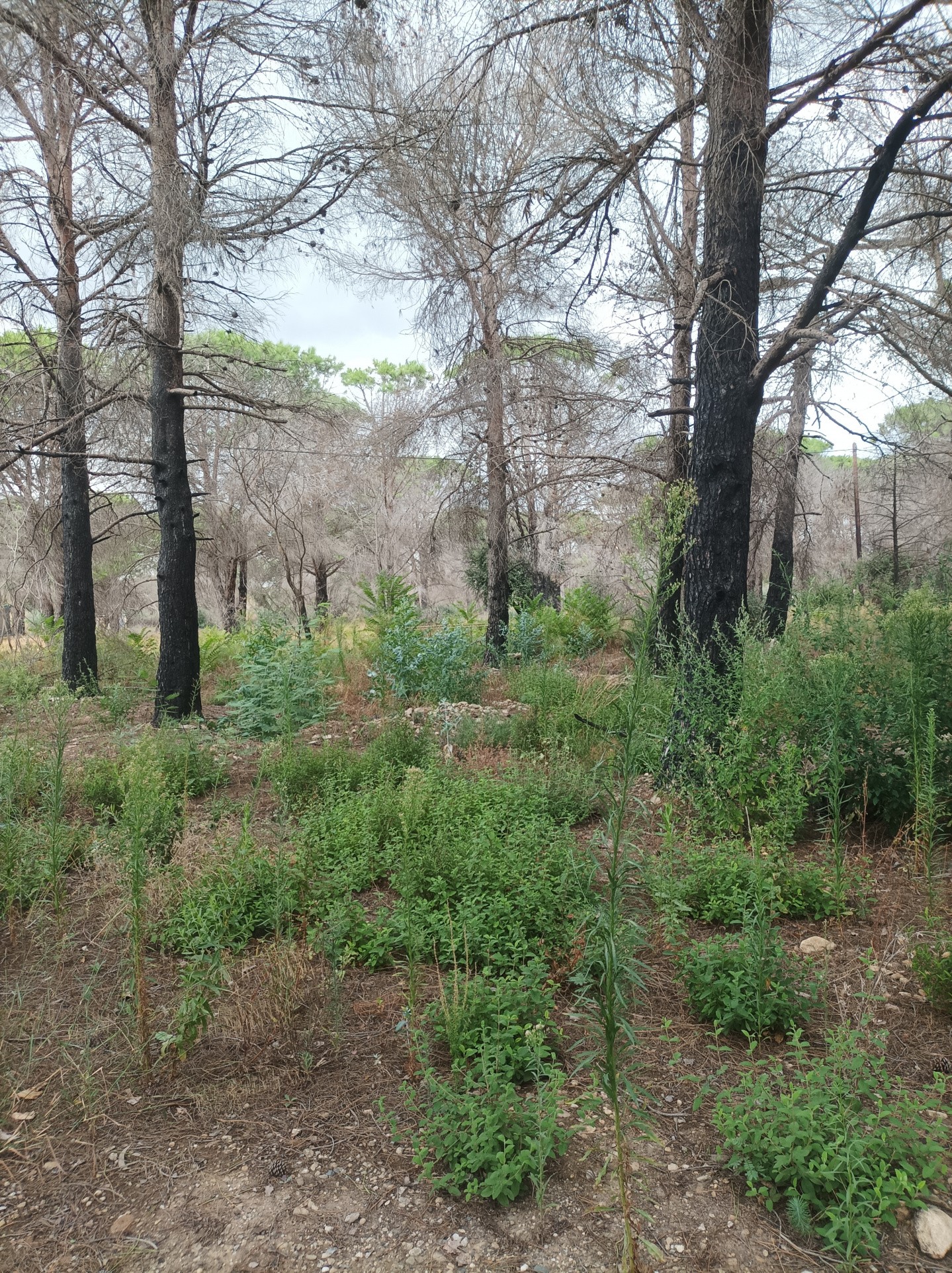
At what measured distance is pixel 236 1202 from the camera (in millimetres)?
2055

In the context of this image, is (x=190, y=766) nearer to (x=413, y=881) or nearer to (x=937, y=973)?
(x=413, y=881)

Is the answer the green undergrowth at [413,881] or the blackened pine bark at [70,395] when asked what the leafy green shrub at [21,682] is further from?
the green undergrowth at [413,881]

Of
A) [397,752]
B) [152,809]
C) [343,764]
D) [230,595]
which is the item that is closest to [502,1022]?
[152,809]

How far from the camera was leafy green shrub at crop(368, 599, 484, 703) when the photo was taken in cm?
780

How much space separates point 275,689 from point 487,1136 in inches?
212

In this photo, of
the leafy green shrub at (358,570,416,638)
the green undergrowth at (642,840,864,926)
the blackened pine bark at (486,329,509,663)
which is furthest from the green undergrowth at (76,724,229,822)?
the blackened pine bark at (486,329,509,663)

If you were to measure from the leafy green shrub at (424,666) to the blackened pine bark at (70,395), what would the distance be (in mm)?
3434

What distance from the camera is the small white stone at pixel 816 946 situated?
10.2 feet

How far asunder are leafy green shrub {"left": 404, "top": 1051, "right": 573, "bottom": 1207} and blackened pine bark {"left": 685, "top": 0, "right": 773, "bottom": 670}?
333 centimetres

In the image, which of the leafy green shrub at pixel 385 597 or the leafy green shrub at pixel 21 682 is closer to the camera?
the leafy green shrub at pixel 21 682

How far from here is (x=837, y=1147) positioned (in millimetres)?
1959

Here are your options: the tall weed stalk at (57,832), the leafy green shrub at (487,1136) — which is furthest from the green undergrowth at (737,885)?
the tall weed stalk at (57,832)

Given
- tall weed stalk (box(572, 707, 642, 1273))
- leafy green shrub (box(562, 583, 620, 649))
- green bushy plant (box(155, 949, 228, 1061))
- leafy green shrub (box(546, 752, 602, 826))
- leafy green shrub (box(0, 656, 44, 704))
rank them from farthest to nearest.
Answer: leafy green shrub (box(562, 583, 620, 649)) → leafy green shrub (box(0, 656, 44, 704)) → leafy green shrub (box(546, 752, 602, 826)) → green bushy plant (box(155, 949, 228, 1061)) → tall weed stalk (box(572, 707, 642, 1273))

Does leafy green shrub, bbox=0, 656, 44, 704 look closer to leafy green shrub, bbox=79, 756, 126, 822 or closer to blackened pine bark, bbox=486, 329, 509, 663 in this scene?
leafy green shrub, bbox=79, 756, 126, 822
